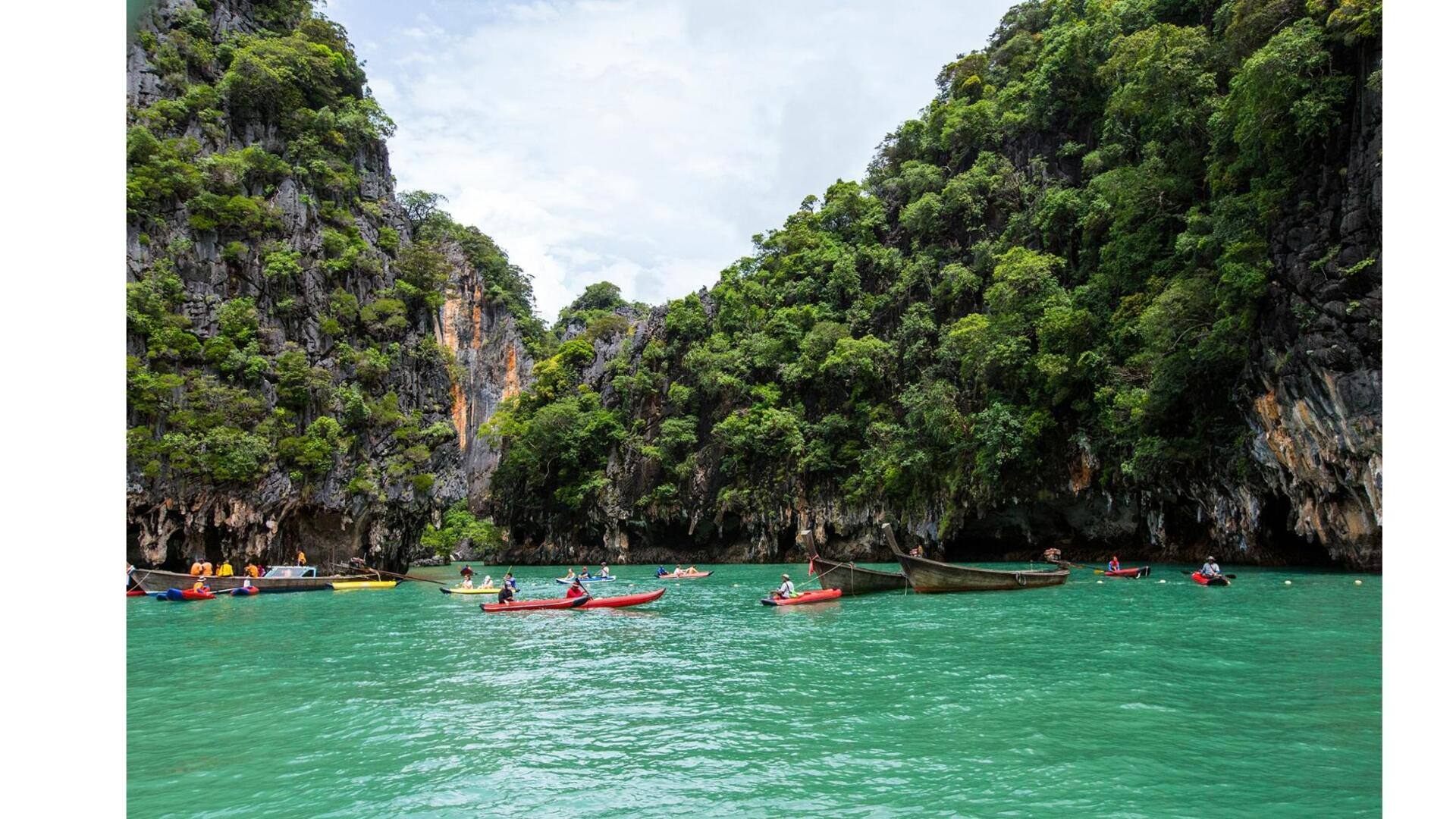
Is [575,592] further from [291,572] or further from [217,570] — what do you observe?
[217,570]

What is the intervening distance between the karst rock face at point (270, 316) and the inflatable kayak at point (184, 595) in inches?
215

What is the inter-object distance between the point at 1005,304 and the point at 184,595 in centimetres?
2653

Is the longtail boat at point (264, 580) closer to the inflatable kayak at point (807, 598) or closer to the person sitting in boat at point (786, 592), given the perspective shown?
the inflatable kayak at point (807, 598)

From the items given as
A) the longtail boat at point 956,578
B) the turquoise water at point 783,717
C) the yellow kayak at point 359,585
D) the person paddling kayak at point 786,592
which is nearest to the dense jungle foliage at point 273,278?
the yellow kayak at point 359,585

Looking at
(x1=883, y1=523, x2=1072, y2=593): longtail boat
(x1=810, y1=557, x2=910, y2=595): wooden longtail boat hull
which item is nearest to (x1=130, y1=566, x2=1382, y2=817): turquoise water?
(x1=883, y1=523, x2=1072, y2=593): longtail boat

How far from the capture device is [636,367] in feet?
140

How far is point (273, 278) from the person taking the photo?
30000mm

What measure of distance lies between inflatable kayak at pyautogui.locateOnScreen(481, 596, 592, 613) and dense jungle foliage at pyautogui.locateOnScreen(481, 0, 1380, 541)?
15.5m

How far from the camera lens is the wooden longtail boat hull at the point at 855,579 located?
777 inches

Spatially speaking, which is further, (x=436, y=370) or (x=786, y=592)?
(x=436, y=370)

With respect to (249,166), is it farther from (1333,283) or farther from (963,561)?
(1333,283)

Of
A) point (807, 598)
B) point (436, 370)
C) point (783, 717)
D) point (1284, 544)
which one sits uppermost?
point (436, 370)

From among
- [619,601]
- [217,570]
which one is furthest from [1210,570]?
[217,570]
